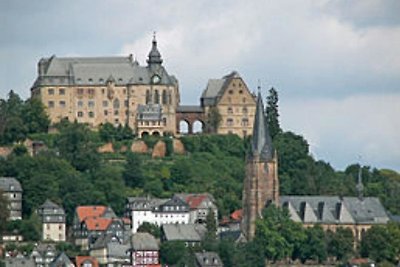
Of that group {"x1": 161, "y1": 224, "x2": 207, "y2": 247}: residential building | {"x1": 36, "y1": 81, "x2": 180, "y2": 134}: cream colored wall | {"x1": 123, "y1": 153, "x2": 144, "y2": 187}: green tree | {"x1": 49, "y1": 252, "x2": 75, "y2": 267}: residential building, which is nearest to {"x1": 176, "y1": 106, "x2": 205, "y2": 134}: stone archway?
{"x1": 36, "y1": 81, "x2": 180, "y2": 134}: cream colored wall

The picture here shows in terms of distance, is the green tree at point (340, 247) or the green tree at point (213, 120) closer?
the green tree at point (340, 247)

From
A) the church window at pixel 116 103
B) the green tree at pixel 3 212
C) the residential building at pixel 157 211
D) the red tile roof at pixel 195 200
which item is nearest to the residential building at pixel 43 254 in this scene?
the green tree at pixel 3 212

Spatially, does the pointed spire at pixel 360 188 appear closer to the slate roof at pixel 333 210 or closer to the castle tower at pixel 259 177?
the slate roof at pixel 333 210

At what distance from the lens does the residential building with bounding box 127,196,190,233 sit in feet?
476

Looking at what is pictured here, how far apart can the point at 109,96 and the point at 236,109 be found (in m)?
9.03

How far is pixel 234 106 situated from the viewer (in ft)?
521

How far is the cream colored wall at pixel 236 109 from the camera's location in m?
159

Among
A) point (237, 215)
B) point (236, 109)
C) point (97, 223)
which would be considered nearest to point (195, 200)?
point (237, 215)

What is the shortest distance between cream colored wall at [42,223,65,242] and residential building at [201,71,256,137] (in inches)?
764

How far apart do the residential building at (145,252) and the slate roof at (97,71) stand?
21184mm

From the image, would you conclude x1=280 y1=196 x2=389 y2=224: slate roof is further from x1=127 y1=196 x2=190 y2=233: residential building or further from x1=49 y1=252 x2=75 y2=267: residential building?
x1=49 y1=252 x2=75 y2=267: residential building

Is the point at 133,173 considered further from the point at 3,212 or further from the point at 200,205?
the point at 3,212

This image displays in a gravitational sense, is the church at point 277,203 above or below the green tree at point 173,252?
above

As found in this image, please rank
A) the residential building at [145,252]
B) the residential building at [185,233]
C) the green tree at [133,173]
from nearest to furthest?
the residential building at [145,252] < the residential building at [185,233] < the green tree at [133,173]
